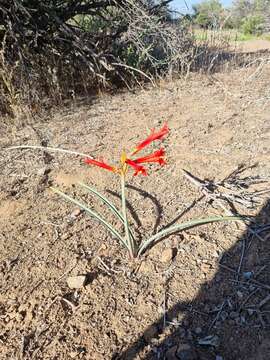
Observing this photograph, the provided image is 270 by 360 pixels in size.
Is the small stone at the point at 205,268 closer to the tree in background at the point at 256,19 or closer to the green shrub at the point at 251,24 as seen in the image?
the tree in background at the point at 256,19

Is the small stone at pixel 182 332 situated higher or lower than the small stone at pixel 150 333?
lower

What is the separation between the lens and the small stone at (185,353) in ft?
4.59

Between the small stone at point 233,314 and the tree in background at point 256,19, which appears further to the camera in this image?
the tree in background at point 256,19

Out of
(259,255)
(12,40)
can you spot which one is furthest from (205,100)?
(259,255)

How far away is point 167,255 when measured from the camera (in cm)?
184

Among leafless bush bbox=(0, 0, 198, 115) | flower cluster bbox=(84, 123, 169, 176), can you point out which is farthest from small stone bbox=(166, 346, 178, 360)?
leafless bush bbox=(0, 0, 198, 115)

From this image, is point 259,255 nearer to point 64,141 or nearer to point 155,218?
point 155,218

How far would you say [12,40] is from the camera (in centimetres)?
389

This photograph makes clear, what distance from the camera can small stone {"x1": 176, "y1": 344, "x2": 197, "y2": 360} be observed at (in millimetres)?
1400

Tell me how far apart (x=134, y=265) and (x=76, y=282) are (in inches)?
11.5

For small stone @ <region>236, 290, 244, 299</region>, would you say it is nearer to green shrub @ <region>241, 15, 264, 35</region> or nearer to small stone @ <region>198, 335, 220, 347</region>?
small stone @ <region>198, 335, 220, 347</region>

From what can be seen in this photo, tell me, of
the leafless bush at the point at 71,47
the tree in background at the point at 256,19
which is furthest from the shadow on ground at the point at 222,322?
the tree in background at the point at 256,19

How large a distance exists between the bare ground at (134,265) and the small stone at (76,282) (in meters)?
0.02

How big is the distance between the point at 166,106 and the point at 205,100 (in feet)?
1.37
